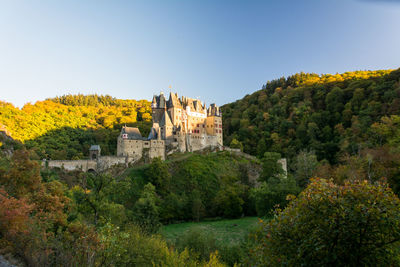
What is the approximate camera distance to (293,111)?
87.5 meters

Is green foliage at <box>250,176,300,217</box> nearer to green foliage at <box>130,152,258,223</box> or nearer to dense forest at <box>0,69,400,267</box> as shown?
dense forest at <box>0,69,400,267</box>

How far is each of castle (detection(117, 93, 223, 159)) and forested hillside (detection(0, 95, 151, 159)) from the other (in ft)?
53.4

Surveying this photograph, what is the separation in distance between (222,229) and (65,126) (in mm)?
57095

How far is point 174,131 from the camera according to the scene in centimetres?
6138

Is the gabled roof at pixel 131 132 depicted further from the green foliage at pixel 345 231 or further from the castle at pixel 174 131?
the green foliage at pixel 345 231

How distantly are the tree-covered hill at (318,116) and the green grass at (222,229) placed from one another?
93.3ft

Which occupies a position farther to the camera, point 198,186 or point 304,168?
point 304,168

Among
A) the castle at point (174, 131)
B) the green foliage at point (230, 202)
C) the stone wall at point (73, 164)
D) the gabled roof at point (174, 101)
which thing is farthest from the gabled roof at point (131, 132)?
the green foliage at point (230, 202)

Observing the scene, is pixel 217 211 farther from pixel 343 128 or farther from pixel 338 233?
pixel 343 128

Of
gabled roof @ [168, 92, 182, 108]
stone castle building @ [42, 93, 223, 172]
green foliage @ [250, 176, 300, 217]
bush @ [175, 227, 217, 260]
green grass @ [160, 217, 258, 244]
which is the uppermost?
gabled roof @ [168, 92, 182, 108]

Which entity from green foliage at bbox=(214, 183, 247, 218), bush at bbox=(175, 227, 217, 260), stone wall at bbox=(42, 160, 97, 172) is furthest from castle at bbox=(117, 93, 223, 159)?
bush at bbox=(175, 227, 217, 260)

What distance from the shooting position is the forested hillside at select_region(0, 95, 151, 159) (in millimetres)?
64938

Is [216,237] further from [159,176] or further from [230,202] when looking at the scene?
[159,176]

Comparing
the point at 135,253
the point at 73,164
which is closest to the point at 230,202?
the point at 73,164
